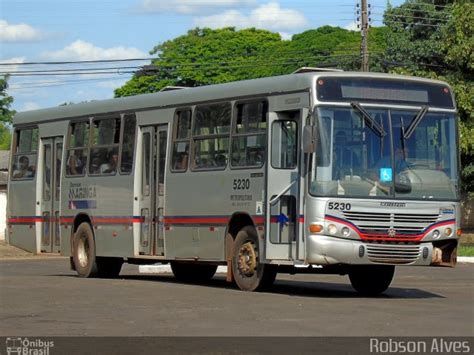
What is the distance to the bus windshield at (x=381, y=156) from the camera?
60.7 feet

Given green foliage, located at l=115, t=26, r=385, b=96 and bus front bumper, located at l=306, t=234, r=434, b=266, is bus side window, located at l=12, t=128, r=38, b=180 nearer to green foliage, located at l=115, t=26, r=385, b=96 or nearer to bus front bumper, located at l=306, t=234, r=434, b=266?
bus front bumper, located at l=306, t=234, r=434, b=266

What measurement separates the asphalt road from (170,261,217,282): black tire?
384 mm

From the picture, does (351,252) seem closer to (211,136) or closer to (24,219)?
(211,136)

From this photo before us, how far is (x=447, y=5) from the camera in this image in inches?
2376

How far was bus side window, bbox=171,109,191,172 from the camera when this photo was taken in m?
22.0

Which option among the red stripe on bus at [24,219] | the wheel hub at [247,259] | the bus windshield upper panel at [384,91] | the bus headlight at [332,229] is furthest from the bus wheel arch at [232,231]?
the red stripe on bus at [24,219]

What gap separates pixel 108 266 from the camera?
2505 cm

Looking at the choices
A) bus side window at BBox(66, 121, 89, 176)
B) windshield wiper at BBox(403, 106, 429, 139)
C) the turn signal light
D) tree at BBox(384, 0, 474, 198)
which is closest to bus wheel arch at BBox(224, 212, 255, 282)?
the turn signal light

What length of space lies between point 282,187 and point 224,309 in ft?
10.8

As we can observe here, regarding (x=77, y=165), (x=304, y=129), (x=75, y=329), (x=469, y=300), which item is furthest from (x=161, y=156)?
(x=75, y=329)

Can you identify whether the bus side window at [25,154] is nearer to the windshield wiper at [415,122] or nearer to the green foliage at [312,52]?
the windshield wiper at [415,122]

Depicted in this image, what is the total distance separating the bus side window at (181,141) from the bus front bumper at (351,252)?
423 cm

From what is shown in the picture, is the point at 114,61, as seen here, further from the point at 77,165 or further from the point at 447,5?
the point at 77,165
